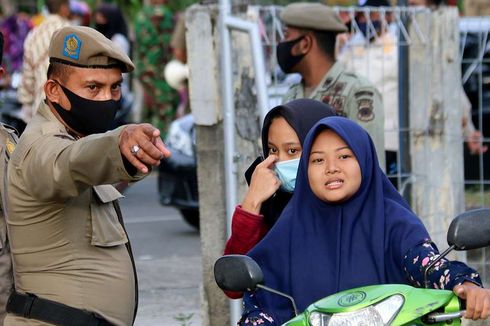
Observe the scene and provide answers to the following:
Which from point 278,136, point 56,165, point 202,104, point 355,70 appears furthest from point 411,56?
point 56,165

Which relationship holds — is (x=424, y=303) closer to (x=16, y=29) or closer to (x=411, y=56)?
(x=411, y=56)

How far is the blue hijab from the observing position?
4.11 meters

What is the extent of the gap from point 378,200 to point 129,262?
41.6 inches

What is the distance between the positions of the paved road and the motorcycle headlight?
4028mm

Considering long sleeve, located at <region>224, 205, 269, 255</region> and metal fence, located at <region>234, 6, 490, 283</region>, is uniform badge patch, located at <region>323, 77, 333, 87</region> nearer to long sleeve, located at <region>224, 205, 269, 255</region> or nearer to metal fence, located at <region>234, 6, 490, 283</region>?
metal fence, located at <region>234, 6, 490, 283</region>

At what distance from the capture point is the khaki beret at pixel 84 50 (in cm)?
456

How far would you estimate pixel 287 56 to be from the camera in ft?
22.4

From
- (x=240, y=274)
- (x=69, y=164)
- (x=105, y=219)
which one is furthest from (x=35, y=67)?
(x=240, y=274)

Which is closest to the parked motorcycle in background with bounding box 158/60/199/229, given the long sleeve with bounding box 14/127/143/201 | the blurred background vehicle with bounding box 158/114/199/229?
the blurred background vehicle with bounding box 158/114/199/229

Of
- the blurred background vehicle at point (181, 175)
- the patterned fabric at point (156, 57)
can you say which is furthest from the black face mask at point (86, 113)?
the patterned fabric at point (156, 57)

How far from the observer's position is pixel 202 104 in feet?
23.1

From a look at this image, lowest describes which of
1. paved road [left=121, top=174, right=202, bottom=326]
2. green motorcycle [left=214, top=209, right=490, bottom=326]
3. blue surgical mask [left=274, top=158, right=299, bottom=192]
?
paved road [left=121, top=174, right=202, bottom=326]

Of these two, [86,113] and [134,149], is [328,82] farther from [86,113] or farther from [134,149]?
[134,149]

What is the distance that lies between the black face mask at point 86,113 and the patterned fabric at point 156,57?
13.0m
